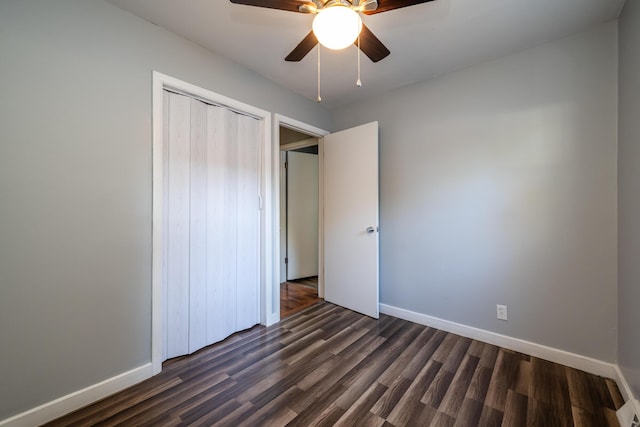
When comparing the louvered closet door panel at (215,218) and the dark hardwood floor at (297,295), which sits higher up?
the louvered closet door panel at (215,218)

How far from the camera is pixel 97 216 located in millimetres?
1479

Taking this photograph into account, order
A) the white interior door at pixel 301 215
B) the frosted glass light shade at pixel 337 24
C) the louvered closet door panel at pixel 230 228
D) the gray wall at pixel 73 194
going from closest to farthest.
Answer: the frosted glass light shade at pixel 337 24, the gray wall at pixel 73 194, the louvered closet door panel at pixel 230 228, the white interior door at pixel 301 215

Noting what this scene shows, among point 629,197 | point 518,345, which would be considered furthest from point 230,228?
point 629,197

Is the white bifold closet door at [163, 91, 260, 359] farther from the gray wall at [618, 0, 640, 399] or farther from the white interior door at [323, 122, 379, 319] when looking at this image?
the gray wall at [618, 0, 640, 399]

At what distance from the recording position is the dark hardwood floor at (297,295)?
113 inches

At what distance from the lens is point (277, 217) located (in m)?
2.55

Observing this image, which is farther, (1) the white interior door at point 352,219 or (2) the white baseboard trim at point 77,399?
(1) the white interior door at point 352,219

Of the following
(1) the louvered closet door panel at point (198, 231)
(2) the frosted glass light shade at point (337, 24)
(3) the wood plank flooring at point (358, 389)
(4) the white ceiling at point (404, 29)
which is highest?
(4) the white ceiling at point (404, 29)

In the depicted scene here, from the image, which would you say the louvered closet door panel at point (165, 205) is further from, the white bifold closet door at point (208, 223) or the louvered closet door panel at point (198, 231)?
the louvered closet door panel at point (198, 231)

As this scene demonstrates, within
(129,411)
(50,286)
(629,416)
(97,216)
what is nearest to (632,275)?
(629,416)

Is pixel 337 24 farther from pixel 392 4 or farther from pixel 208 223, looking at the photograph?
pixel 208 223

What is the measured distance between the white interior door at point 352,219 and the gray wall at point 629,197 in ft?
5.47

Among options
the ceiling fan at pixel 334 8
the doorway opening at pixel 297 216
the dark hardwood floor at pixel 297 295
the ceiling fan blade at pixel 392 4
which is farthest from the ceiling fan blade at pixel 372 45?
the dark hardwood floor at pixel 297 295

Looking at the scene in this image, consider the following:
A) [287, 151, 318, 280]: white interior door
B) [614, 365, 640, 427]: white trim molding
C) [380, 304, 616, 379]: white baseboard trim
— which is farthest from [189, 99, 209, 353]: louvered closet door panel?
[614, 365, 640, 427]: white trim molding
